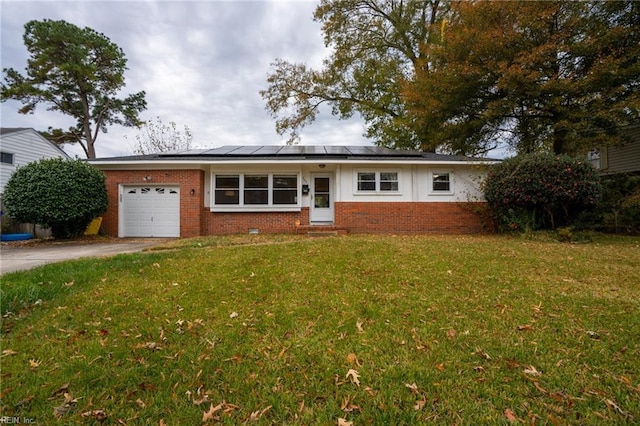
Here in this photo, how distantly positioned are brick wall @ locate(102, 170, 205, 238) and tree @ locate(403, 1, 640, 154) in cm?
1048

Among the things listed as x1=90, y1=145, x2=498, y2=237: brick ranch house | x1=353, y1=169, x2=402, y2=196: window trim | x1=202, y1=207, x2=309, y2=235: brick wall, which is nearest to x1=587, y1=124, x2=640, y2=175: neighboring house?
x1=90, y1=145, x2=498, y2=237: brick ranch house

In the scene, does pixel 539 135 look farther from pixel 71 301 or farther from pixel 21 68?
pixel 21 68

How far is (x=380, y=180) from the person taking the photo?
1135cm

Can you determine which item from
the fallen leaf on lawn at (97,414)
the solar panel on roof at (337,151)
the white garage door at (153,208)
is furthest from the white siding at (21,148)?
the fallen leaf on lawn at (97,414)

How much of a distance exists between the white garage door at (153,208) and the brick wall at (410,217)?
6.43 meters

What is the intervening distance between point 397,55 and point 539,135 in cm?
940

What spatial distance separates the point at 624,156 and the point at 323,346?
18.6 meters

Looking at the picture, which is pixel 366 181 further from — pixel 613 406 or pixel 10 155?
pixel 10 155

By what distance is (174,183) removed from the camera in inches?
435

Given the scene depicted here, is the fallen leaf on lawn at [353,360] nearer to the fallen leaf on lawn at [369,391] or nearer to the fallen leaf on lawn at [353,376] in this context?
the fallen leaf on lawn at [353,376]

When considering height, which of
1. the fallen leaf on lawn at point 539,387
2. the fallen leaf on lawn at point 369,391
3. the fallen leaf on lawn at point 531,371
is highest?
the fallen leaf on lawn at point 531,371

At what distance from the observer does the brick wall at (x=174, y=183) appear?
35.9ft

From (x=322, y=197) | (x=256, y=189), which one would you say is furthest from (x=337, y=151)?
(x=256, y=189)

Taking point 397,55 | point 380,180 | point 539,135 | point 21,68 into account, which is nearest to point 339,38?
point 397,55
